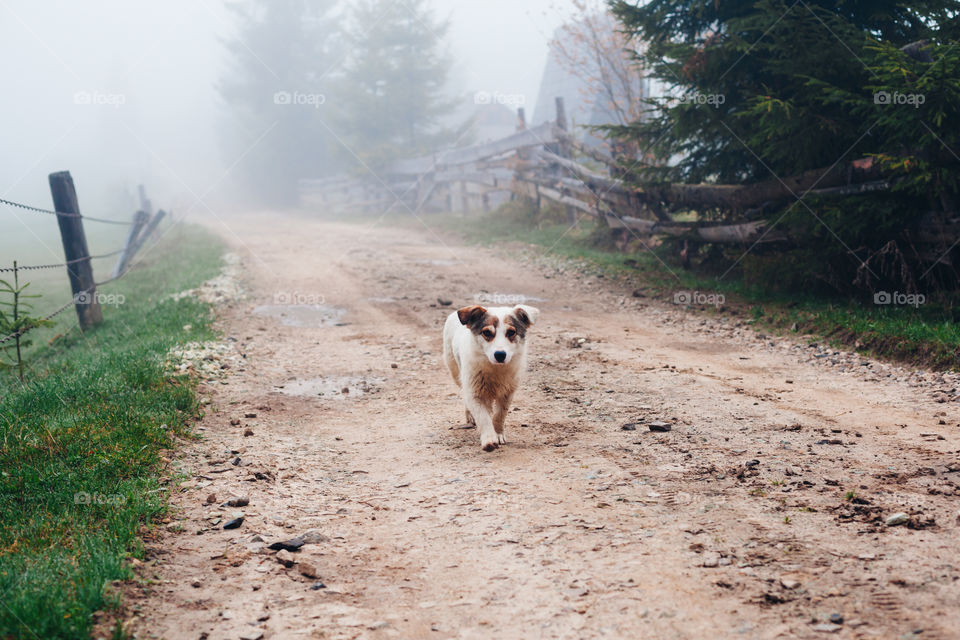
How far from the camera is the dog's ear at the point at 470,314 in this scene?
5379 mm

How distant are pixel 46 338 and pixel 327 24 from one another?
119 ft

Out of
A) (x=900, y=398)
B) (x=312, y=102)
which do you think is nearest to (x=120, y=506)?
(x=900, y=398)

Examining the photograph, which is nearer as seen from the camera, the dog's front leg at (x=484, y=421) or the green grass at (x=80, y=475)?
the green grass at (x=80, y=475)

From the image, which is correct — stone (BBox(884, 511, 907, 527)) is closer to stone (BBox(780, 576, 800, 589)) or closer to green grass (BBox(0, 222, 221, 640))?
stone (BBox(780, 576, 800, 589))

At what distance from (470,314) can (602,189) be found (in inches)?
438

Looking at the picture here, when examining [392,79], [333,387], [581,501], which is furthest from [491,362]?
[392,79]

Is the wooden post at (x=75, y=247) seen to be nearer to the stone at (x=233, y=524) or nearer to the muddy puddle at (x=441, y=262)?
the muddy puddle at (x=441, y=262)

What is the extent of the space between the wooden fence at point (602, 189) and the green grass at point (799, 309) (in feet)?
2.15

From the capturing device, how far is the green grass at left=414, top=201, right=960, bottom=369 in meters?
7.14

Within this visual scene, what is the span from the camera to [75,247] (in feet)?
35.2

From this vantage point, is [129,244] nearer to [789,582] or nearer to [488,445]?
[488,445]

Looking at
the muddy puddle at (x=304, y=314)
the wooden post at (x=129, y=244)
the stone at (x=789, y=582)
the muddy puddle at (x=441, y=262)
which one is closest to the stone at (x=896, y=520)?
the stone at (x=789, y=582)

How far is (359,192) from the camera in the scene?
3762 cm

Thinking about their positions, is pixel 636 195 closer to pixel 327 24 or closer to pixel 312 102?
pixel 312 102
